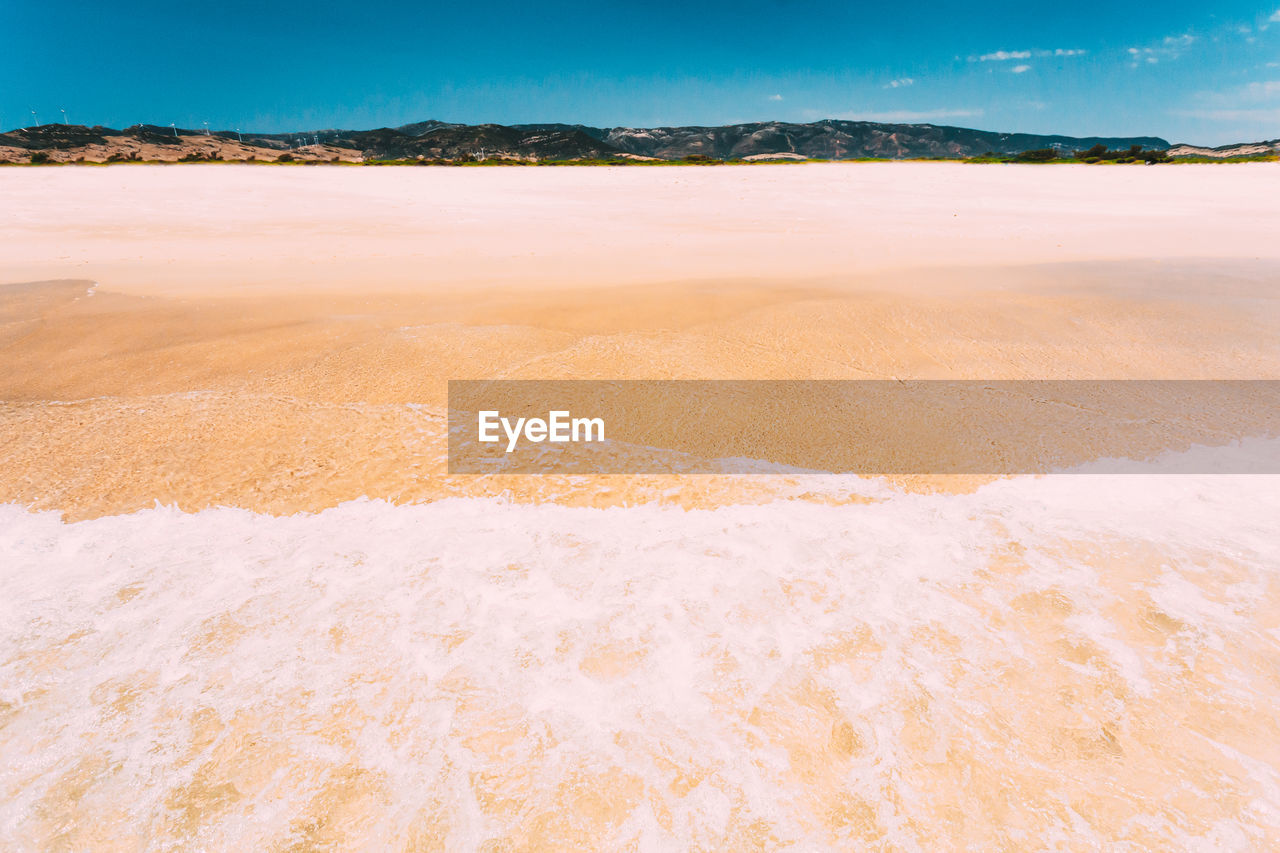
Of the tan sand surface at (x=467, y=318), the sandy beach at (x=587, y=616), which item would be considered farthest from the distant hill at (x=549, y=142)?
the sandy beach at (x=587, y=616)

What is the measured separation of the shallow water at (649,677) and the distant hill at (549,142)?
38621 millimetres

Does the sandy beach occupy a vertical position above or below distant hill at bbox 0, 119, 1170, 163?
below

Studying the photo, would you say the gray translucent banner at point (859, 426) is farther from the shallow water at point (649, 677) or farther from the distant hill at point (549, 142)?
the distant hill at point (549, 142)

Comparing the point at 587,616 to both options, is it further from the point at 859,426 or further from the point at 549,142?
the point at 549,142

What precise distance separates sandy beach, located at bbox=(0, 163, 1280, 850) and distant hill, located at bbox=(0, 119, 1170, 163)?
36.6m

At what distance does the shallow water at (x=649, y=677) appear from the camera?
6.91 feet

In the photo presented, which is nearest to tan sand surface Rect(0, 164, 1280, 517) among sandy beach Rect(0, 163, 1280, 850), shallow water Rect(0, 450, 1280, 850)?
sandy beach Rect(0, 163, 1280, 850)

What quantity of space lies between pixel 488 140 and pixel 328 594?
7680cm

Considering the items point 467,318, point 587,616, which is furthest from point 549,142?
point 587,616

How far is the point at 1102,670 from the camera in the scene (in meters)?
2.62

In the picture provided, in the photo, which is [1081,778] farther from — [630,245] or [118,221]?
[118,221]

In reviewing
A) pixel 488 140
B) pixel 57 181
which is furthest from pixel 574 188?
pixel 488 140

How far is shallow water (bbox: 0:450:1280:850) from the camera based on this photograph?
2.11 m

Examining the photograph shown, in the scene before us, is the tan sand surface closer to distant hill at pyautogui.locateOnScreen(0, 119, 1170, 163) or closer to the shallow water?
the shallow water
